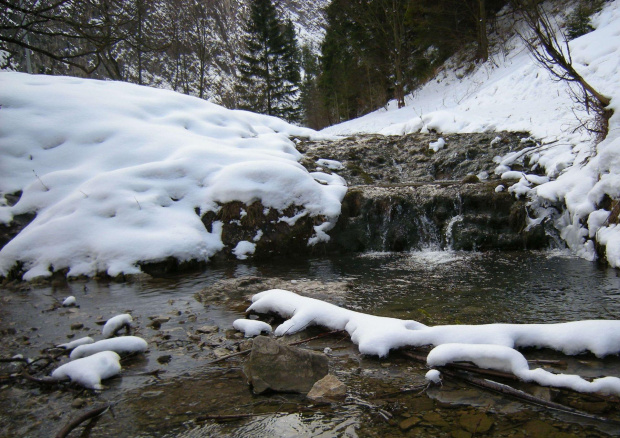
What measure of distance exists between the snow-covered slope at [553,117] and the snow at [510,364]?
15.0 feet

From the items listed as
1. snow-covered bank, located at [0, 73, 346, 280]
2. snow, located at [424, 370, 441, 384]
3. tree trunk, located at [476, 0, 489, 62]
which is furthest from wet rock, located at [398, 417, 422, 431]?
tree trunk, located at [476, 0, 489, 62]

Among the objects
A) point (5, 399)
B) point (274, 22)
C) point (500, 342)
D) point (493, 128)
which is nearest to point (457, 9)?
point (493, 128)

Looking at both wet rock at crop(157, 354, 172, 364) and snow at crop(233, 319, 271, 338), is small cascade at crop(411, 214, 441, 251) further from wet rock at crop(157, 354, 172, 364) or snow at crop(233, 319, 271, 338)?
wet rock at crop(157, 354, 172, 364)

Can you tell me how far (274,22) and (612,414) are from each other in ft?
106

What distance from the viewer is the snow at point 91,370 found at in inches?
102

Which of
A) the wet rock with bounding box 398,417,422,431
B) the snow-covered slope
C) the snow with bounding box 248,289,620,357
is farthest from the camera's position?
the snow-covered slope

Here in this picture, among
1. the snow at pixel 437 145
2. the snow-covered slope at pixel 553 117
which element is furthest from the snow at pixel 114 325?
the snow at pixel 437 145

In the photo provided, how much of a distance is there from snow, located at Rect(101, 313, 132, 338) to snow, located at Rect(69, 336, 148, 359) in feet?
2.09

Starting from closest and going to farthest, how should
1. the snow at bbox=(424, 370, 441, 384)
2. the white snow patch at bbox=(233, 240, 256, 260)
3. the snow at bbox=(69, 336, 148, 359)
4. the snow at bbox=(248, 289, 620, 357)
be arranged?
the snow at bbox=(424, 370, 441, 384)
the snow at bbox=(248, 289, 620, 357)
the snow at bbox=(69, 336, 148, 359)
the white snow patch at bbox=(233, 240, 256, 260)

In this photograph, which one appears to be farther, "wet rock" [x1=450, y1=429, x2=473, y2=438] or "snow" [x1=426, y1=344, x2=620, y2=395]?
"snow" [x1=426, y1=344, x2=620, y2=395]

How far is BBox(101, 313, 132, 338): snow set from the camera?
3714 millimetres

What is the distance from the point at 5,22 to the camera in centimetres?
309

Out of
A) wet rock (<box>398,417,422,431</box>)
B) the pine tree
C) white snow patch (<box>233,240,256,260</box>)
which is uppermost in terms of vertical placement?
the pine tree

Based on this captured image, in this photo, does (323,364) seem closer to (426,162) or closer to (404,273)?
(404,273)
